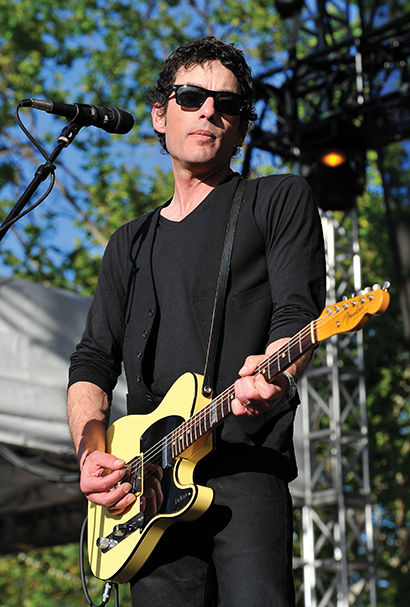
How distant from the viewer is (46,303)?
5.00m

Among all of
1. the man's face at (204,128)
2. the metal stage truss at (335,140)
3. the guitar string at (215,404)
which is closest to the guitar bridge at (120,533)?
the guitar string at (215,404)

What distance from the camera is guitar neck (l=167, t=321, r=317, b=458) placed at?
1.73m

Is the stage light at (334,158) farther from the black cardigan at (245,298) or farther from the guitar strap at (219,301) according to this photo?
the guitar strap at (219,301)

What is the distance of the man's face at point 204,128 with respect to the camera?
2.32 m

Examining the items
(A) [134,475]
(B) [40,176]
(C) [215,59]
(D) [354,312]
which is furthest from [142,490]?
(C) [215,59]

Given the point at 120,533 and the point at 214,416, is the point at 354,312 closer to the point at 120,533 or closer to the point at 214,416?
the point at 214,416

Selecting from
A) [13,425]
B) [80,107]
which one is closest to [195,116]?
[80,107]

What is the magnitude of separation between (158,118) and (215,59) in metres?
0.31

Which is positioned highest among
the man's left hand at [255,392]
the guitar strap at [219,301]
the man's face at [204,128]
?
the man's face at [204,128]

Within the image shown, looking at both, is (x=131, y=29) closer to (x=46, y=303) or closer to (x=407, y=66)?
(x=407, y=66)

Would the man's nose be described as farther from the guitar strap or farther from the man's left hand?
the man's left hand

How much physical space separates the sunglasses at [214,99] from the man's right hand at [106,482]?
1.09 metres

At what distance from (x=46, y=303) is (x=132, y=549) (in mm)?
3188

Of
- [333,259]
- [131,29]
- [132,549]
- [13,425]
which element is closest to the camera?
[132,549]
